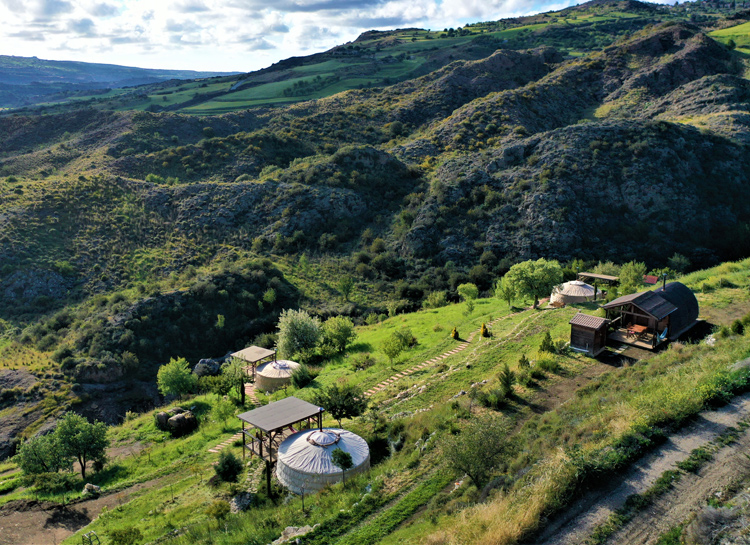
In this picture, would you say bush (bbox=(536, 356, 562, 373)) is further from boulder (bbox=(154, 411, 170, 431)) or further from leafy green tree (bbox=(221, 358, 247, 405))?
boulder (bbox=(154, 411, 170, 431))

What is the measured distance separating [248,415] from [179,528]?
516 centimetres

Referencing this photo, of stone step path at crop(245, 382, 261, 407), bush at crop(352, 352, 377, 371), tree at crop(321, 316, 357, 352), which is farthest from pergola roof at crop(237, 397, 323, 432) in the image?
tree at crop(321, 316, 357, 352)

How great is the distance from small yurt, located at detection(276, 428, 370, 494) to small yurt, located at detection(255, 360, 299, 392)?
12.9 meters

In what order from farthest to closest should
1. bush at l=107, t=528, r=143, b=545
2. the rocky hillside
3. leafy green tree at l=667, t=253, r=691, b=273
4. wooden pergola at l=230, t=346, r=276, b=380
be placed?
leafy green tree at l=667, t=253, r=691, b=273 < the rocky hillside < wooden pergola at l=230, t=346, r=276, b=380 < bush at l=107, t=528, r=143, b=545

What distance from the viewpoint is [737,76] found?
88625 mm

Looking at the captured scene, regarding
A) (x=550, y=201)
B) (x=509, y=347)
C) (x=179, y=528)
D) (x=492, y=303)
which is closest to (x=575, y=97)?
(x=550, y=201)

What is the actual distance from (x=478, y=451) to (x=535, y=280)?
2488cm

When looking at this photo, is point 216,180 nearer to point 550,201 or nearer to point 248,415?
point 550,201

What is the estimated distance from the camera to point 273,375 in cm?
3488

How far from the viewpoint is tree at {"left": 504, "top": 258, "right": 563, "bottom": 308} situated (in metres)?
38.2

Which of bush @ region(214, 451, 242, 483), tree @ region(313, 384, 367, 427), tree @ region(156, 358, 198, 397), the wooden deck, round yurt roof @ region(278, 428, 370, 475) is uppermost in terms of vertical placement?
the wooden deck

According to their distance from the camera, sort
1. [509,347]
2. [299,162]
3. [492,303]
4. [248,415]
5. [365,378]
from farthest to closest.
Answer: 1. [299,162]
2. [492,303]
3. [365,378]
4. [509,347]
5. [248,415]

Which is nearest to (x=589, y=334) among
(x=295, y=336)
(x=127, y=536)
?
(x=295, y=336)

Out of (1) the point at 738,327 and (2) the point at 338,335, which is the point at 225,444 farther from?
(1) the point at 738,327
